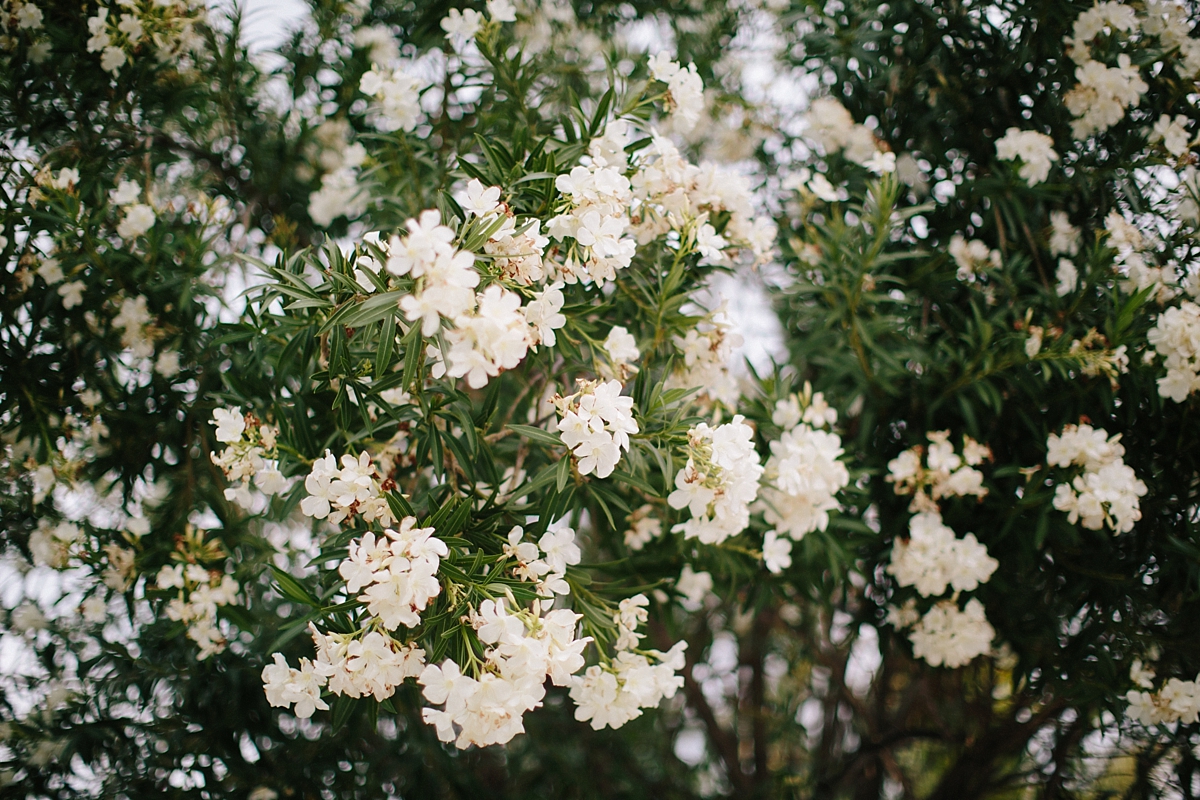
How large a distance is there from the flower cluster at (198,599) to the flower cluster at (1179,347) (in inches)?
91.7

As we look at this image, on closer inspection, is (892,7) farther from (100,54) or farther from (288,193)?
Answer: (100,54)

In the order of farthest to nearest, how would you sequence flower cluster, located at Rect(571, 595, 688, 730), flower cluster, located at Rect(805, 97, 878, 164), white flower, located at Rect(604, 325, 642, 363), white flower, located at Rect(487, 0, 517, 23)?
flower cluster, located at Rect(805, 97, 878, 164) → white flower, located at Rect(487, 0, 517, 23) → white flower, located at Rect(604, 325, 642, 363) → flower cluster, located at Rect(571, 595, 688, 730)

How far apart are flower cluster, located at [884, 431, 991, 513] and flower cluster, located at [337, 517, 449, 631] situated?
1.32m

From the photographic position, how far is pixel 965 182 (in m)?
2.05

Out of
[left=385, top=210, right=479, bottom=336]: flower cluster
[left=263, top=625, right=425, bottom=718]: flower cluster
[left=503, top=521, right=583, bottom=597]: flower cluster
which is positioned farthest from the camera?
[left=503, top=521, right=583, bottom=597]: flower cluster

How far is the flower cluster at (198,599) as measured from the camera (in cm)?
171

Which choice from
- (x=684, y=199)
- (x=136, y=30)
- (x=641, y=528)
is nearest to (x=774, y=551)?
(x=641, y=528)

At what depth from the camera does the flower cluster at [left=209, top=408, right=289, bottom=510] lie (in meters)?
1.41

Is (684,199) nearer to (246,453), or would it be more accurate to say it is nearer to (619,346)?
(619,346)

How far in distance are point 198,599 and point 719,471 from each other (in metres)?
1.32

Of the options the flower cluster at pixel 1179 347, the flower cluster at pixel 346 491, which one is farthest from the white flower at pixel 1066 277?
the flower cluster at pixel 346 491

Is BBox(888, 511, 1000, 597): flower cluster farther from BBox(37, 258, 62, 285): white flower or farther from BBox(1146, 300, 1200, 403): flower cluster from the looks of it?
BBox(37, 258, 62, 285): white flower

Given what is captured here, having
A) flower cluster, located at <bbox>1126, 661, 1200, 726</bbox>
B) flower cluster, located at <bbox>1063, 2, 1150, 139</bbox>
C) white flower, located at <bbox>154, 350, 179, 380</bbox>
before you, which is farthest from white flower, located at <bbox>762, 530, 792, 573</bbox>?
white flower, located at <bbox>154, 350, 179, 380</bbox>

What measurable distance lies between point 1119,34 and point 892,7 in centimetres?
60
